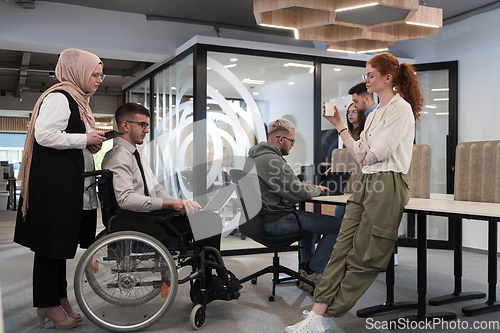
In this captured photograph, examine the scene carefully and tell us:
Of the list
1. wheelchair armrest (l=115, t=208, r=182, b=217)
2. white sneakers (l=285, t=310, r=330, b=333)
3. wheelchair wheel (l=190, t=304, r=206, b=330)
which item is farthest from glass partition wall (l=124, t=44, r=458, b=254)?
white sneakers (l=285, t=310, r=330, b=333)

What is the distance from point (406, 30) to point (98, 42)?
361cm

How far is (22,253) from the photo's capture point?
4844mm

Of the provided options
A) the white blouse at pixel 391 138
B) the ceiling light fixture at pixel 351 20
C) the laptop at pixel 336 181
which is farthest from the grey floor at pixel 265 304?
the ceiling light fixture at pixel 351 20

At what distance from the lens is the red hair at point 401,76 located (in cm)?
218

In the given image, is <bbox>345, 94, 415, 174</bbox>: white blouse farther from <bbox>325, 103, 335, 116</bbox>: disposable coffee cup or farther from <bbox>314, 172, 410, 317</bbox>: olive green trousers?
<bbox>325, 103, 335, 116</bbox>: disposable coffee cup

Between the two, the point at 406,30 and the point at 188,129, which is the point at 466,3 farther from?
the point at 188,129

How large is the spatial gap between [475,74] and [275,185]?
3719 mm

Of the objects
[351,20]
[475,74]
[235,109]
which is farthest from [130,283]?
[475,74]

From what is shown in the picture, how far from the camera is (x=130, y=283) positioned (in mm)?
2264

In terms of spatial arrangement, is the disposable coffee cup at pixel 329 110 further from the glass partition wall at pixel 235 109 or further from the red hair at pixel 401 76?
the glass partition wall at pixel 235 109

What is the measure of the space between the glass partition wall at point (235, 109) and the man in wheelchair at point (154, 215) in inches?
76.7

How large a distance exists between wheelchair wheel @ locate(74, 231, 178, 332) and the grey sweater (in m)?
0.86

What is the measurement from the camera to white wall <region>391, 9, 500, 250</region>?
4.95 metres

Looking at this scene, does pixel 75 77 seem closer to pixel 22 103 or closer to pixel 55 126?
pixel 55 126
